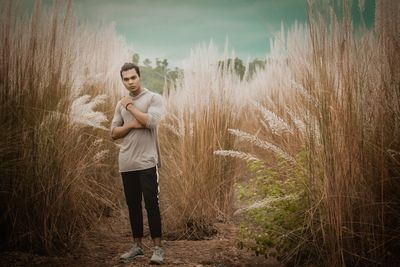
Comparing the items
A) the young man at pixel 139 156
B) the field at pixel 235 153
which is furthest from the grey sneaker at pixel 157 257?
the field at pixel 235 153

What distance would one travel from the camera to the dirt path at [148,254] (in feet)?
7.72

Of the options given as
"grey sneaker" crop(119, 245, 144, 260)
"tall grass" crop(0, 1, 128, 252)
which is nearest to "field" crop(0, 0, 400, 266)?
"tall grass" crop(0, 1, 128, 252)

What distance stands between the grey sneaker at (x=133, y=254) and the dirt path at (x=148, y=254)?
0.15 feet

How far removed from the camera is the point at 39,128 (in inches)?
96.7

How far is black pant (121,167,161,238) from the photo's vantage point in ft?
8.98

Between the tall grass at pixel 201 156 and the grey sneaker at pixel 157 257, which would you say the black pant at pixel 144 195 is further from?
the tall grass at pixel 201 156

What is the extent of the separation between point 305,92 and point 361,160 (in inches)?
17.9

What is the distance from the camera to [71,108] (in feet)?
9.00

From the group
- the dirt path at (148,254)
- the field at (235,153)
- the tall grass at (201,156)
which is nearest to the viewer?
the field at (235,153)

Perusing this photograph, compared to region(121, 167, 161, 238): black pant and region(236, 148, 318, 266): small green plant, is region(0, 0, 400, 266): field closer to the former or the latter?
region(236, 148, 318, 266): small green plant

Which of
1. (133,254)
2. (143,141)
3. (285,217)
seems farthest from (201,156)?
(285,217)

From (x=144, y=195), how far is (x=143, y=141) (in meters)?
0.42

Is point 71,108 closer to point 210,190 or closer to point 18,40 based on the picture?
point 18,40

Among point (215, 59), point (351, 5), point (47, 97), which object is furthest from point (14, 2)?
point (351, 5)
